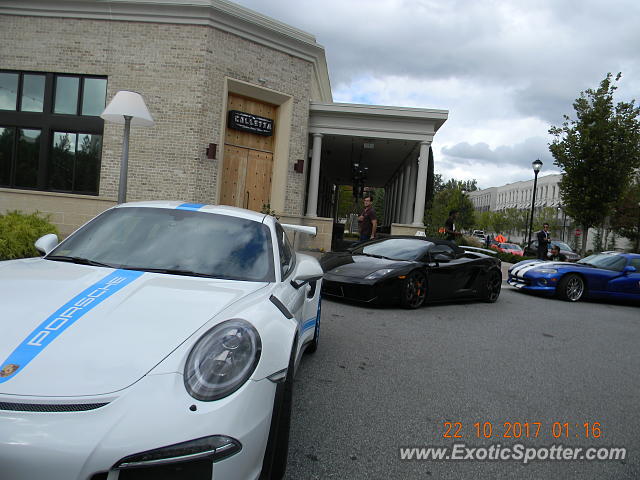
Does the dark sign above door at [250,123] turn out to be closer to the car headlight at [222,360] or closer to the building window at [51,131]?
the building window at [51,131]

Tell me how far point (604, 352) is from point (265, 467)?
18.1 ft

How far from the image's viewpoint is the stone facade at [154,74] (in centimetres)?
1480

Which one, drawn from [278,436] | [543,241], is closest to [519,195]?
[543,241]

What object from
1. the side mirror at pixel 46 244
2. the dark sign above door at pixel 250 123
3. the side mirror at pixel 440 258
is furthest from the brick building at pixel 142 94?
the side mirror at pixel 46 244

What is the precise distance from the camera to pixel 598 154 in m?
20.1

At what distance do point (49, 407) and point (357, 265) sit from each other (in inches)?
250

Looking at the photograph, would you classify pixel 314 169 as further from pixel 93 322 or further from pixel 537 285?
pixel 93 322

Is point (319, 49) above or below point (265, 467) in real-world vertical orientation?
above

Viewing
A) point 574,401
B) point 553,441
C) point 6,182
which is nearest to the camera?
point 553,441

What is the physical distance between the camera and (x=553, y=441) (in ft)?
10.4

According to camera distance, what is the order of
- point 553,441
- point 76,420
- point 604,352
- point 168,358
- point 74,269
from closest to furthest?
point 76,420, point 168,358, point 74,269, point 553,441, point 604,352

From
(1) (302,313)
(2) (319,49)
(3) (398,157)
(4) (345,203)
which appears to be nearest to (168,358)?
(1) (302,313)

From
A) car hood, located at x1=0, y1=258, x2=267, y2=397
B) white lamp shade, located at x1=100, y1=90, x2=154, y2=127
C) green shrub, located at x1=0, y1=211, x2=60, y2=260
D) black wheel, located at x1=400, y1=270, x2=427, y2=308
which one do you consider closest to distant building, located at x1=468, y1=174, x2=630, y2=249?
black wheel, located at x1=400, y1=270, x2=427, y2=308

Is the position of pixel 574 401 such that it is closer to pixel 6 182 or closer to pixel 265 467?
pixel 265 467
